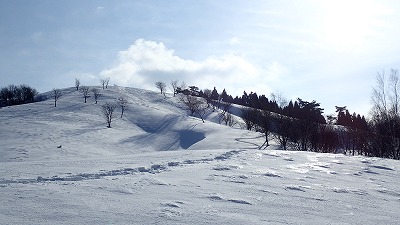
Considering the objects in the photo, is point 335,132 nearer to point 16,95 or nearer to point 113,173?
point 113,173

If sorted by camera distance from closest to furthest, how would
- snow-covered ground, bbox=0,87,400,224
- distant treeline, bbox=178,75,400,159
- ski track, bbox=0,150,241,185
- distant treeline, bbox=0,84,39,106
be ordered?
1. snow-covered ground, bbox=0,87,400,224
2. ski track, bbox=0,150,241,185
3. distant treeline, bbox=178,75,400,159
4. distant treeline, bbox=0,84,39,106

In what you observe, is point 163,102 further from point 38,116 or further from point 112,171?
point 112,171

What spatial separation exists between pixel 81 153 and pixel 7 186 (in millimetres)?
46290

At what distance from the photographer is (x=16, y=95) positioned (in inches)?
4943

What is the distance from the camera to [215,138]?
6350 cm

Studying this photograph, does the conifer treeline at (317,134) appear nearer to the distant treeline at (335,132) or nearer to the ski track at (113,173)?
the distant treeline at (335,132)

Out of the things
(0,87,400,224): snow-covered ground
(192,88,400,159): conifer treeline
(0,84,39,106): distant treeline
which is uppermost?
(0,84,39,106): distant treeline

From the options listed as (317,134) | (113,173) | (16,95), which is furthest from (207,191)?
(16,95)

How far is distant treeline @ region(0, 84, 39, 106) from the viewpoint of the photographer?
12325 centimetres

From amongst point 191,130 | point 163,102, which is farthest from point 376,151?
point 163,102

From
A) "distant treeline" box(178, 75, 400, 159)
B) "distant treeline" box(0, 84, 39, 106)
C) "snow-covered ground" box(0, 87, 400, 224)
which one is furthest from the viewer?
"distant treeline" box(0, 84, 39, 106)

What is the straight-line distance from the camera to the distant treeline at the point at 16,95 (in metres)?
123

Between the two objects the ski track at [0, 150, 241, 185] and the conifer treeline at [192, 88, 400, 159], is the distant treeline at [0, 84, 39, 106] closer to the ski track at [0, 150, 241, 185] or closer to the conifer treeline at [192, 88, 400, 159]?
the conifer treeline at [192, 88, 400, 159]

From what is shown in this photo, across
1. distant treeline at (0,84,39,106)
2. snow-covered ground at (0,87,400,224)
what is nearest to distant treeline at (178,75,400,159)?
snow-covered ground at (0,87,400,224)
